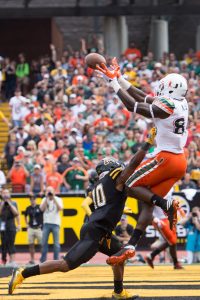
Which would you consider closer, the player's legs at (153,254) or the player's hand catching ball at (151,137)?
the player's hand catching ball at (151,137)

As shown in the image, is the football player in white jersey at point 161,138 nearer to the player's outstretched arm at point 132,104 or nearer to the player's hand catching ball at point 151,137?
the player's outstretched arm at point 132,104

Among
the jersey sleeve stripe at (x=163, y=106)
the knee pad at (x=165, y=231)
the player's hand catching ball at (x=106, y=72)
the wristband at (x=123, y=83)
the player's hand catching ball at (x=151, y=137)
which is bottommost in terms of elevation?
the knee pad at (x=165, y=231)

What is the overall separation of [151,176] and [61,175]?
994 cm

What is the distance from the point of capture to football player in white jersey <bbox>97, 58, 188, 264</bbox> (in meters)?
11.1

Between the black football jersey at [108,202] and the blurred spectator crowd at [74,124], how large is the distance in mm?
9972

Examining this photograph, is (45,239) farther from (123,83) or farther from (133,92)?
(123,83)

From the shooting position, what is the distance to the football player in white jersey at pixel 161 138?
11117mm

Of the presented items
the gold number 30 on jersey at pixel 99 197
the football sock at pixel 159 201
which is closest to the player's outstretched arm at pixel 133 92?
the football sock at pixel 159 201

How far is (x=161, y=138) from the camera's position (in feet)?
37.7

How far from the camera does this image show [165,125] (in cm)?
1138

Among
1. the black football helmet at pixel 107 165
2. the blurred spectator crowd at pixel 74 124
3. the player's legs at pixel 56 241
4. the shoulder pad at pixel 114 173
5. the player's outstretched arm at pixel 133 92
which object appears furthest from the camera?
the blurred spectator crowd at pixel 74 124

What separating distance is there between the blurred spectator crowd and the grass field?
22.3ft

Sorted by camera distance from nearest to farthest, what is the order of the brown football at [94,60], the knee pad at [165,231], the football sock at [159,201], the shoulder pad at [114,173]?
the shoulder pad at [114,173]
the brown football at [94,60]
the football sock at [159,201]
the knee pad at [165,231]

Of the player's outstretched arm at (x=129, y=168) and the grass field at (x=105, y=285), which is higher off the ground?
the player's outstretched arm at (x=129, y=168)
